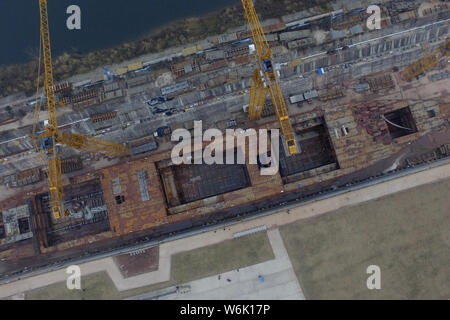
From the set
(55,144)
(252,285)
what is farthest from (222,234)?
(55,144)

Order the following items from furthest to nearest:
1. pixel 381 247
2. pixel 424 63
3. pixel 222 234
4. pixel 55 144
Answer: pixel 424 63
pixel 222 234
pixel 381 247
pixel 55 144

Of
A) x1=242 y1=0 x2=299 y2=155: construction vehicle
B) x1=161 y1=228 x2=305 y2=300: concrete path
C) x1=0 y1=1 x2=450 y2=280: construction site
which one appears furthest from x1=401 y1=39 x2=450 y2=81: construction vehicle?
x1=161 y1=228 x2=305 y2=300: concrete path

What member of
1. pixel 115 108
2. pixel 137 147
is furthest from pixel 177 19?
pixel 137 147

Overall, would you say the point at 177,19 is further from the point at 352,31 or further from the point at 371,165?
the point at 371,165

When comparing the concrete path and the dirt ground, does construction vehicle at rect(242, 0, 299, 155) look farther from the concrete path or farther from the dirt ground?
the concrete path

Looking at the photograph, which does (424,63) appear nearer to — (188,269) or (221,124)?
(221,124)
